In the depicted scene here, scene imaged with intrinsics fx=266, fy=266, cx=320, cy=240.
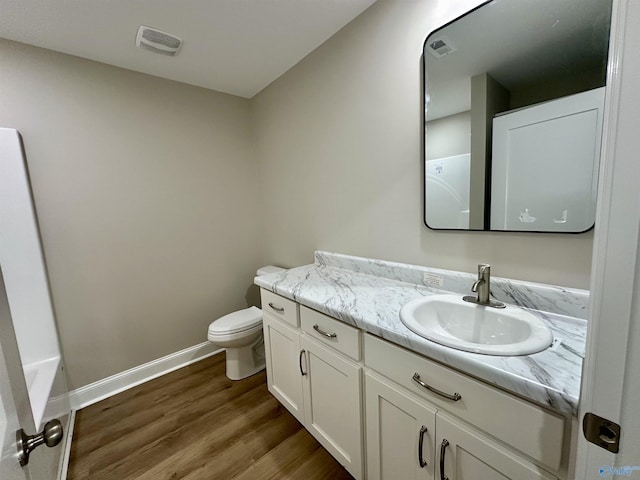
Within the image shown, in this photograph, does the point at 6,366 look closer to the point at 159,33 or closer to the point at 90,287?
the point at 90,287

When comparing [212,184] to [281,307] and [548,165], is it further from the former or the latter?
[548,165]

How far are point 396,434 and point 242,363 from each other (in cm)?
144

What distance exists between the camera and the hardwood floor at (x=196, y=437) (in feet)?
4.50

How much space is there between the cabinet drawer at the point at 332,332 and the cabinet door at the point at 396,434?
0.41 feet

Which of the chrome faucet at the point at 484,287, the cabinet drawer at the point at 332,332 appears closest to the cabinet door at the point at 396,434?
the cabinet drawer at the point at 332,332

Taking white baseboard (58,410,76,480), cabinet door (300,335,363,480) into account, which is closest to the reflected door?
cabinet door (300,335,363,480)

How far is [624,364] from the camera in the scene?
382 millimetres

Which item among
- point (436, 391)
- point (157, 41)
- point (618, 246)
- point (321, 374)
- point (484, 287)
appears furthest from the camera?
point (157, 41)

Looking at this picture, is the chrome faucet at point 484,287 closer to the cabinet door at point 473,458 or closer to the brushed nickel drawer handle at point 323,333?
the cabinet door at point 473,458

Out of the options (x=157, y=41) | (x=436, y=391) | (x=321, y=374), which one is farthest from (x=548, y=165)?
(x=157, y=41)

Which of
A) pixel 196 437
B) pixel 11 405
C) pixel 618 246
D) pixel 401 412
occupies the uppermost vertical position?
pixel 618 246

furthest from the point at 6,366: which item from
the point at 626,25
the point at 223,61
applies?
the point at 223,61

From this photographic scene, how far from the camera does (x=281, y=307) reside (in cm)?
154

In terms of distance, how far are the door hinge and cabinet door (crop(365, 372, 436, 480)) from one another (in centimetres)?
50
